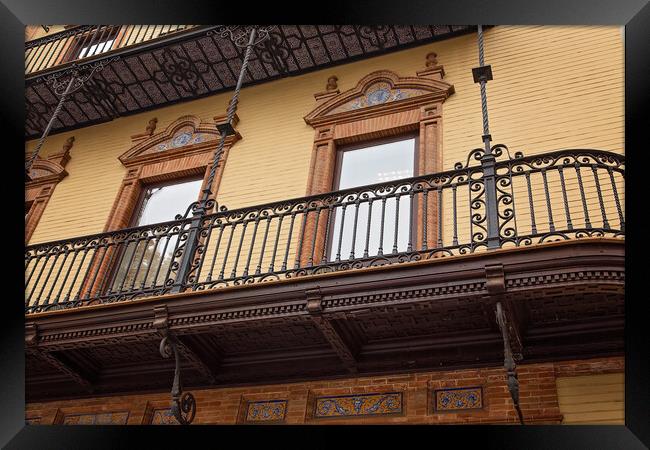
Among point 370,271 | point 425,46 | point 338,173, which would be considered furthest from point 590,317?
point 425,46

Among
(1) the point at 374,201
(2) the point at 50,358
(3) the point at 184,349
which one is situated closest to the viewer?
(3) the point at 184,349

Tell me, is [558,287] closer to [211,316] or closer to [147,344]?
[211,316]

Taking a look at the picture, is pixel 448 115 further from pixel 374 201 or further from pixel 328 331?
pixel 328 331

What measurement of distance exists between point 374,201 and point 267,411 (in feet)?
9.80

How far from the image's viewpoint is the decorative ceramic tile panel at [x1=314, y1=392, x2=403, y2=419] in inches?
262

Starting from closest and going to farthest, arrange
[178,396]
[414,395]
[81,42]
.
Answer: [414,395], [178,396], [81,42]

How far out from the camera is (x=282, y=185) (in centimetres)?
971

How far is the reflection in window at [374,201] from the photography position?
27.1ft

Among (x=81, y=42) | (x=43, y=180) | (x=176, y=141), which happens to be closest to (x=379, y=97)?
(x=176, y=141)

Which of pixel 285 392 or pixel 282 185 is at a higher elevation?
pixel 282 185

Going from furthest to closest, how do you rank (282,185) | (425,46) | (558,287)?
(425,46) < (282,185) < (558,287)

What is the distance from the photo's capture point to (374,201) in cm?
825

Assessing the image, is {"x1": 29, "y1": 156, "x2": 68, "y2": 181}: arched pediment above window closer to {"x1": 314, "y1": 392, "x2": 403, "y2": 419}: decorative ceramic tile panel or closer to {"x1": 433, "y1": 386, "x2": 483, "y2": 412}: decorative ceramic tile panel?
{"x1": 314, "y1": 392, "x2": 403, "y2": 419}: decorative ceramic tile panel
